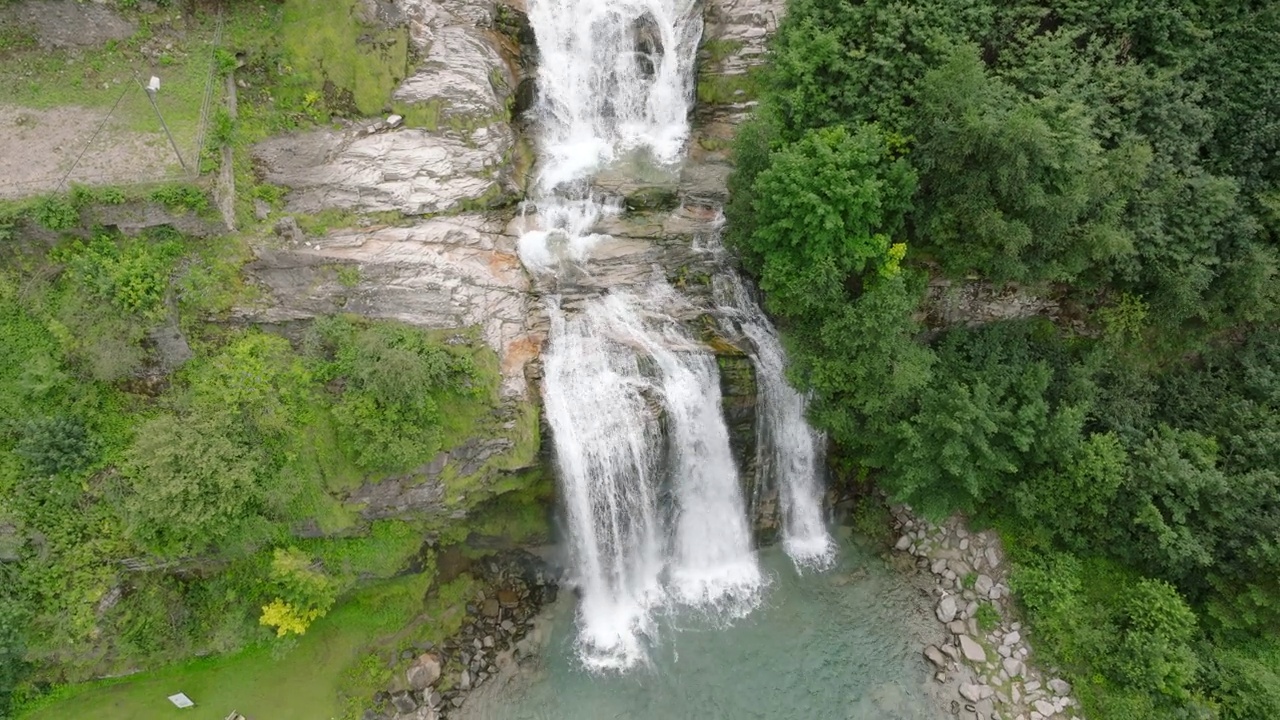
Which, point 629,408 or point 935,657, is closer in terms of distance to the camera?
point 629,408

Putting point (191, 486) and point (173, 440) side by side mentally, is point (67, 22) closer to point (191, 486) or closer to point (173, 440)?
point (173, 440)

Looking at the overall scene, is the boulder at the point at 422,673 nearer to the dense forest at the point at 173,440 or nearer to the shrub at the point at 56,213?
the dense forest at the point at 173,440

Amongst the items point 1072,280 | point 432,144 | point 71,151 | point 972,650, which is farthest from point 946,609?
point 71,151

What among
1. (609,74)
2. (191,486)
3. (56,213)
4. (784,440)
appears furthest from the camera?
(609,74)

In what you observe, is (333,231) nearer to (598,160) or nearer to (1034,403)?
(598,160)

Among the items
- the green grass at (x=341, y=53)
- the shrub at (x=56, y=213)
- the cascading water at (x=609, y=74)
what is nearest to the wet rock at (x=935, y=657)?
the cascading water at (x=609, y=74)

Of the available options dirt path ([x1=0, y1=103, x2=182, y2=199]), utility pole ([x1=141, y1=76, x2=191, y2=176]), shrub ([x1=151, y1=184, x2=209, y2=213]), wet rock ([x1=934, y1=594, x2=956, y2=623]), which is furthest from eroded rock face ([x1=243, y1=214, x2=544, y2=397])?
wet rock ([x1=934, y1=594, x2=956, y2=623])
